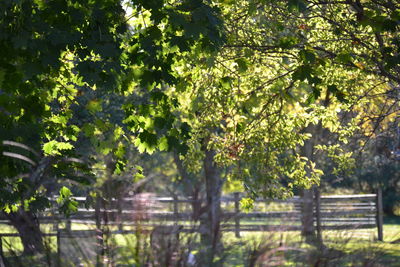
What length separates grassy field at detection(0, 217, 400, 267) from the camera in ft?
14.0

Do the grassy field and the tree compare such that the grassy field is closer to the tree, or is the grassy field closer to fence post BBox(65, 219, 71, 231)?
fence post BBox(65, 219, 71, 231)

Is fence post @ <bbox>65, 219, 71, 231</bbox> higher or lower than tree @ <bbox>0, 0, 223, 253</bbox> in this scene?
lower

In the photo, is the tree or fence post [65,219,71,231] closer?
fence post [65,219,71,231]

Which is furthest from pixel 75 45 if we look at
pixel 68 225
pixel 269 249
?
pixel 269 249

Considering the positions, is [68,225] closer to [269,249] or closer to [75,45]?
[269,249]

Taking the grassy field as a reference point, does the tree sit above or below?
above

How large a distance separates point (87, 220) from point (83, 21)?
2.99 m

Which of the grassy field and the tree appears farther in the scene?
the tree

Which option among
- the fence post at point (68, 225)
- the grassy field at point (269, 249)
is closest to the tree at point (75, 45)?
the fence post at point (68, 225)

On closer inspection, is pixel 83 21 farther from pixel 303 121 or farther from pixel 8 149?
pixel 303 121

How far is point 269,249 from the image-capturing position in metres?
4.34

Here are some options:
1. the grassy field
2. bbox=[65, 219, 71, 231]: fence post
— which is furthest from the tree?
the grassy field

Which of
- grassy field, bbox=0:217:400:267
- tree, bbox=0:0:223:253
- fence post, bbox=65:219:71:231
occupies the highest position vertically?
tree, bbox=0:0:223:253

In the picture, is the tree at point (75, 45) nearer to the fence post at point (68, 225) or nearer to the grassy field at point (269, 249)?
the fence post at point (68, 225)
